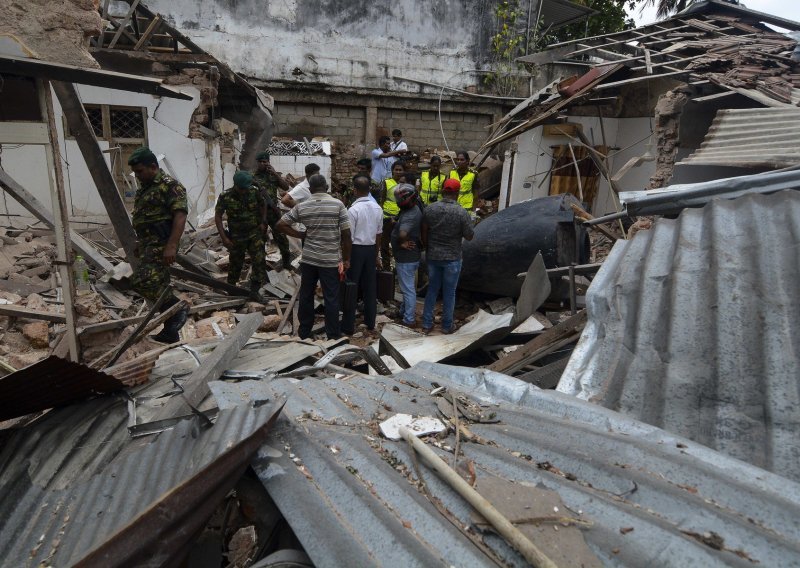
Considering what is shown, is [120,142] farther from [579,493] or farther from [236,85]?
[579,493]

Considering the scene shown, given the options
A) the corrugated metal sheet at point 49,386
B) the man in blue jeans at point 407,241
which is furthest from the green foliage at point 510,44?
the corrugated metal sheet at point 49,386

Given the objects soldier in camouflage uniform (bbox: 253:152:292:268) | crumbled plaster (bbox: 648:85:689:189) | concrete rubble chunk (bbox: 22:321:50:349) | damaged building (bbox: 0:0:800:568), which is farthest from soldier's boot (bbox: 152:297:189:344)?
crumbled plaster (bbox: 648:85:689:189)

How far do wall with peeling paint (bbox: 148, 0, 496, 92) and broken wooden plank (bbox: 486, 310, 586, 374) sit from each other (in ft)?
40.4

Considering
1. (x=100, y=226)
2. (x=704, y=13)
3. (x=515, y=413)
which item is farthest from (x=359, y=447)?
(x=704, y=13)

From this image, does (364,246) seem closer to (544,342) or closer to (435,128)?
(544,342)

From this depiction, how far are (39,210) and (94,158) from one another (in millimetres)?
760

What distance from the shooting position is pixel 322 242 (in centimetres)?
536

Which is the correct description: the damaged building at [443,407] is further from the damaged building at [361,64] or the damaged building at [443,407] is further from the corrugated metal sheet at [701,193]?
the damaged building at [361,64]

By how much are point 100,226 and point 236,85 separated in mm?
3771

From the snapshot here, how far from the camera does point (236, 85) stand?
411 inches

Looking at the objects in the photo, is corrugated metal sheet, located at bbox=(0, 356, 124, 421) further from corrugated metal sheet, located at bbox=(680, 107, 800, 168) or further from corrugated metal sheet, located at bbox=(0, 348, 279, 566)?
corrugated metal sheet, located at bbox=(680, 107, 800, 168)

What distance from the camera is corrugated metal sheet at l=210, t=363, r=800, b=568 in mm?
1301

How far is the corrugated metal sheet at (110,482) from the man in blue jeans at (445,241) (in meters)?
3.88

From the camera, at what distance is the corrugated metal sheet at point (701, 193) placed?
310cm
